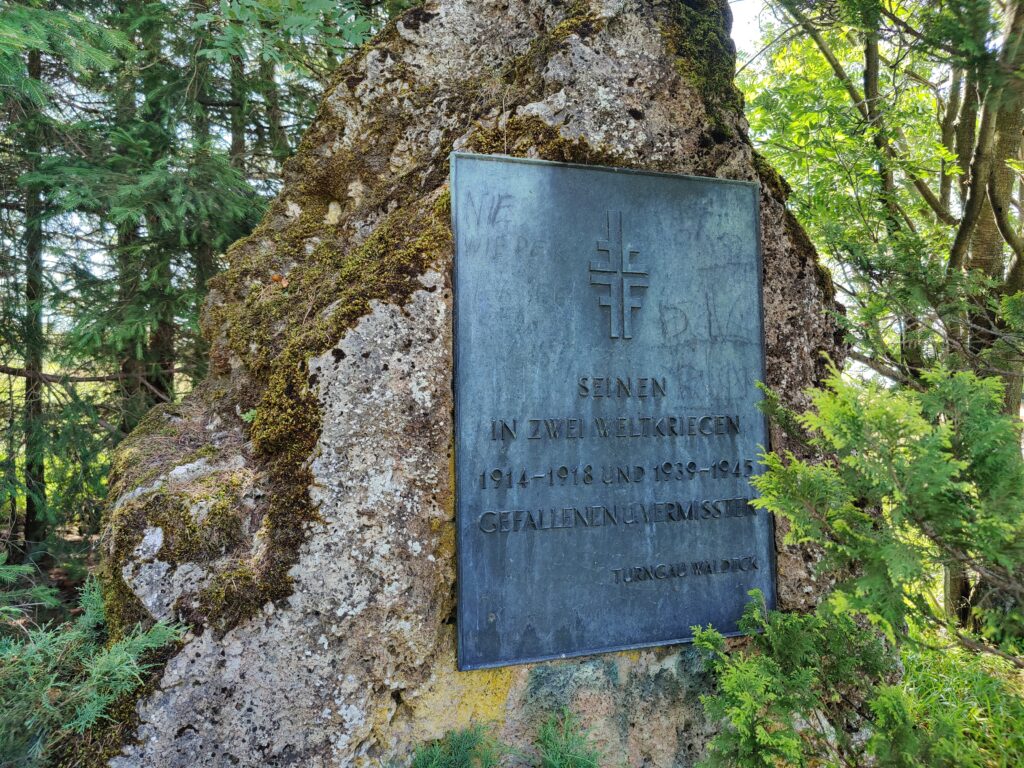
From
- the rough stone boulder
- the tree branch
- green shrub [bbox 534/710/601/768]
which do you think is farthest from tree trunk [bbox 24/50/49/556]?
green shrub [bbox 534/710/601/768]

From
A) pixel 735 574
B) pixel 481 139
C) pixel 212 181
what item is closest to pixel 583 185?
pixel 481 139

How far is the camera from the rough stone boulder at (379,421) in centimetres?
206

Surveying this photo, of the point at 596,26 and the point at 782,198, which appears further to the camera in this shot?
A: the point at 782,198

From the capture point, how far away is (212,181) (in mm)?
4863

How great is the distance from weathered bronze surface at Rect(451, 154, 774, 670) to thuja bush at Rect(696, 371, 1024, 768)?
0.29 m

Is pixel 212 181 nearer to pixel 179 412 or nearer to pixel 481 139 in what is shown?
pixel 179 412

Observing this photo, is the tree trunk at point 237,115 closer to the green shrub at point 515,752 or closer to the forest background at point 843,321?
the forest background at point 843,321

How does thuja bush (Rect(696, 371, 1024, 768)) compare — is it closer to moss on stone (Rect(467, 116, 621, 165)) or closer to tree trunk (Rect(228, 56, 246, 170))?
moss on stone (Rect(467, 116, 621, 165))

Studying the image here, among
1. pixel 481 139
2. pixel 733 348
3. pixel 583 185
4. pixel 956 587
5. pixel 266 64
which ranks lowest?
pixel 956 587

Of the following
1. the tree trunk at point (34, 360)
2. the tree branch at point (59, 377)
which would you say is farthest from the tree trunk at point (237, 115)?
the tree branch at point (59, 377)

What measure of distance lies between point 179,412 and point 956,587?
5107 millimetres

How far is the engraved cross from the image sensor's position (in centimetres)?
247

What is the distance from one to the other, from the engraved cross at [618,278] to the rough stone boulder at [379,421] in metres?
0.32

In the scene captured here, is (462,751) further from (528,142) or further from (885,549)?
(528,142)
